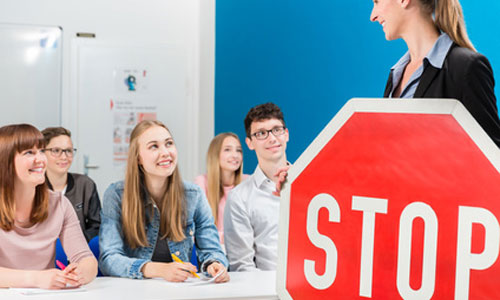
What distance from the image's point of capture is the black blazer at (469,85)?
39.8 inches

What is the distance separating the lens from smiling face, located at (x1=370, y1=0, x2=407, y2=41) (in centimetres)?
111

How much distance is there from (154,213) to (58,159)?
156cm

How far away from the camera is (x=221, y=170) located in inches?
153

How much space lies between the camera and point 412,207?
1.96 feet

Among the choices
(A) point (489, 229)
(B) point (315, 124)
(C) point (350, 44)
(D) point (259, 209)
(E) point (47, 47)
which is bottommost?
(D) point (259, 209)

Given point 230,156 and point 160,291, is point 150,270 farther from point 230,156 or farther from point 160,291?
point 230,156

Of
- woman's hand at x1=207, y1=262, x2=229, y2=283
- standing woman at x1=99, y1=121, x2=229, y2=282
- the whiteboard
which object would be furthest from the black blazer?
the whiteboard

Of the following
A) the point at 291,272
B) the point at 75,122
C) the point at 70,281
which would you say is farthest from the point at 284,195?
the point at 75,122

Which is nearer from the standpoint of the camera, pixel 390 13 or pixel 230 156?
pixel 390 13

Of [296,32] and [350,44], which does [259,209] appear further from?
[296,32]

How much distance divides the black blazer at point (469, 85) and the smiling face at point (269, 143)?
1575 millimetres

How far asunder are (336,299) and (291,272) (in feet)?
0.21

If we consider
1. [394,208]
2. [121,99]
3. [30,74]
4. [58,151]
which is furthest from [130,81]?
[394,208]

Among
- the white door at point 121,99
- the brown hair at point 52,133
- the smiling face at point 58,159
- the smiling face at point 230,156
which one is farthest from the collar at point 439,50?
the white door at point 121,99
